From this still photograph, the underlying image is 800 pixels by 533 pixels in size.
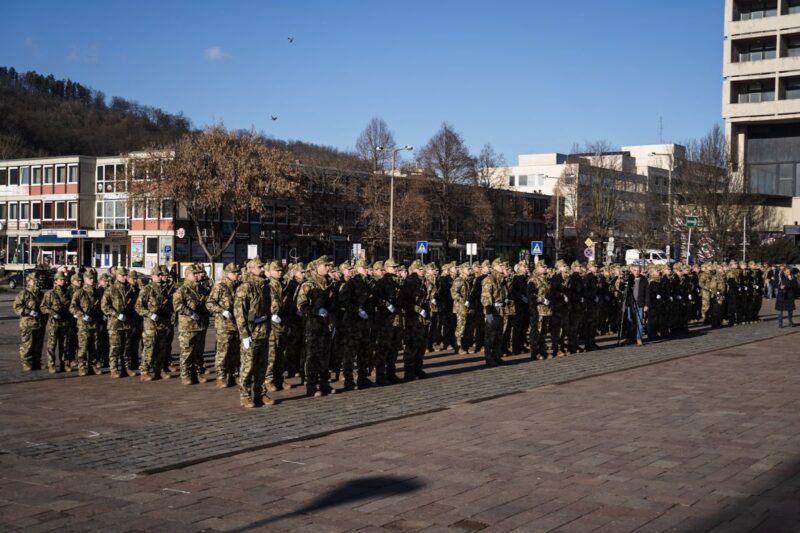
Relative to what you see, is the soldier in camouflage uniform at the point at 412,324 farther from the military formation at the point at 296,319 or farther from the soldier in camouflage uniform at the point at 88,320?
the soldier in camouflage uniform at the point at 88,320

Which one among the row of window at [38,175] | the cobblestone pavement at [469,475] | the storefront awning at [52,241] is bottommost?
the cobblestone pavement at [469,475]

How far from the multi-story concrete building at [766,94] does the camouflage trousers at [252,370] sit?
58.8 m

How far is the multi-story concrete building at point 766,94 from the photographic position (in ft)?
213

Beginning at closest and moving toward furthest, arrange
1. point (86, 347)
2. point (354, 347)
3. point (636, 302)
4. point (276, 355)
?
1. point (276, 355)
2. point (354, 347)
3. point (86, 347)
4. point (636, 302)

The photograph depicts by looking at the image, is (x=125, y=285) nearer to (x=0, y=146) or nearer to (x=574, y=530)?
(x=574, y=530)

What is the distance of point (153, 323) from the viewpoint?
14.7m

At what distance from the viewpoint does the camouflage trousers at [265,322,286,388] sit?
13.1 metres

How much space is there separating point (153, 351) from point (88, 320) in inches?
58.5

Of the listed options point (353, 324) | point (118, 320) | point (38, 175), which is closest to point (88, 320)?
point (118, 320)

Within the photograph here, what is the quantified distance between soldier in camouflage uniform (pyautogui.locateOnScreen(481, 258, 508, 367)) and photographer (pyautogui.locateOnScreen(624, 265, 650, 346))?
533cm

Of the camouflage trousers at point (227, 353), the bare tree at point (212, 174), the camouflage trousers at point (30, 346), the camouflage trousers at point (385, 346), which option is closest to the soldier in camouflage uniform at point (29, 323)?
the camouflage trousers at point (30, 346)

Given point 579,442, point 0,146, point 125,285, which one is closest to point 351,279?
point 125,285

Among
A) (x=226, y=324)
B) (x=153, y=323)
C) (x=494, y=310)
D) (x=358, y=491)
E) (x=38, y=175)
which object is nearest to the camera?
(x=358, y=491)

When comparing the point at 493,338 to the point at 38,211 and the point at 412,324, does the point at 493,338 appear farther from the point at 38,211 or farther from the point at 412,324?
the point at 38,211
